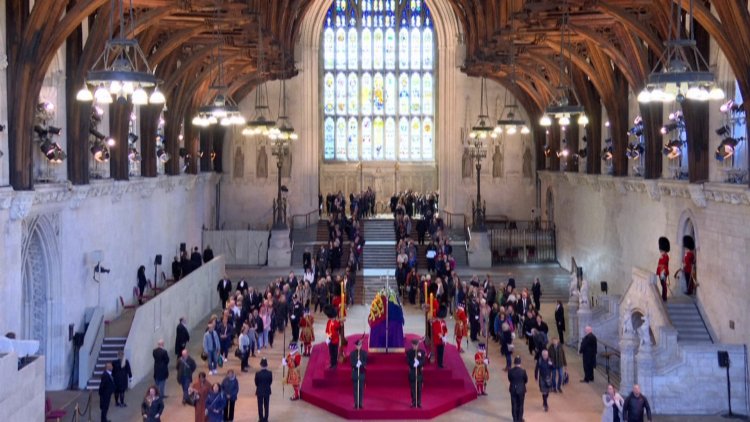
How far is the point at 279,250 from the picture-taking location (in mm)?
43844

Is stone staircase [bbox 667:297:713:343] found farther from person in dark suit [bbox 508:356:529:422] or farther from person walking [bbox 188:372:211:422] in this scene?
person walking [bbox 188:372:211:422]

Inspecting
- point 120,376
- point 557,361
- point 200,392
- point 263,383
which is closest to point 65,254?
point 120,376

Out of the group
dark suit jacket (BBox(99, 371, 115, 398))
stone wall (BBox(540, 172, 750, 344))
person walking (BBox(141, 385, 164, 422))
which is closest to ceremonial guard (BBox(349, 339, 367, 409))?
Answer: person walking (BBox(141, 385, 164, 422))

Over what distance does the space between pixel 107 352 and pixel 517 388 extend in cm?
1096

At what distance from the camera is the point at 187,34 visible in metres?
30.6

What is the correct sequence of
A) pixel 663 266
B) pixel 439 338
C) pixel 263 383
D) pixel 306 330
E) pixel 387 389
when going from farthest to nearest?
1. pixel 663 266
2. pixel 306 330
3. pixel 439 338
4. pixel 387 389
5. pixel 263 383

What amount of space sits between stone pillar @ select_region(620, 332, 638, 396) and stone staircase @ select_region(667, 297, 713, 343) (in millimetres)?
2240

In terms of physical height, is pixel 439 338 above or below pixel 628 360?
above

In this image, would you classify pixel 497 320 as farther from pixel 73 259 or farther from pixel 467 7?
pixel 467 7

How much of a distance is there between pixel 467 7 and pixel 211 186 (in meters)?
15.2

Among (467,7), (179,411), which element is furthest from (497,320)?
(467,7)

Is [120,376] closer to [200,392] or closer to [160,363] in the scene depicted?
[160,363]

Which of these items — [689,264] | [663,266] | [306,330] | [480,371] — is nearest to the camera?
[480,371]

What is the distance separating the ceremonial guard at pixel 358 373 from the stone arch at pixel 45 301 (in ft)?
25.1
